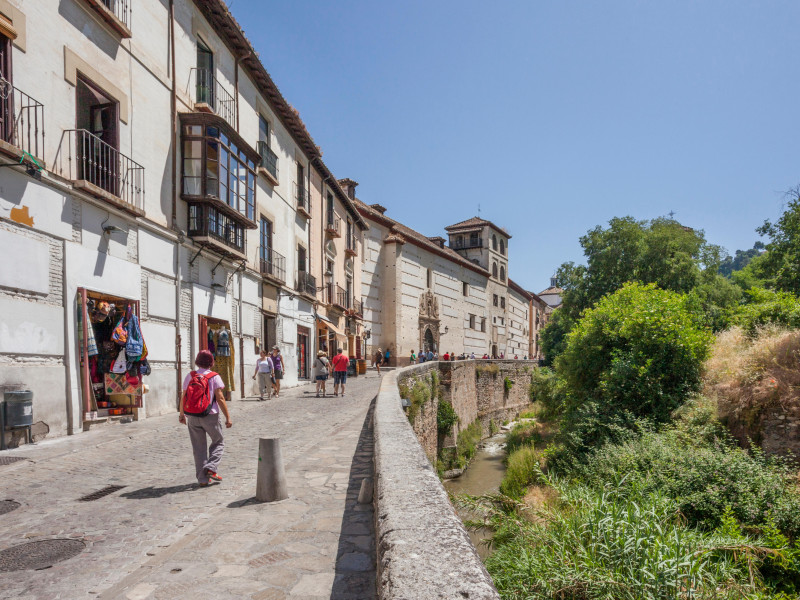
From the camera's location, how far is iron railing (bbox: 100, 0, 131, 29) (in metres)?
10.7

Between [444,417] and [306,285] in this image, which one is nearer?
[444,417]

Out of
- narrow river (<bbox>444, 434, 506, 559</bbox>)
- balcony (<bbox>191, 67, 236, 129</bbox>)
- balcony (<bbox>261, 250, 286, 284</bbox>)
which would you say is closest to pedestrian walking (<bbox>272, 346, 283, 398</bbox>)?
balcony (<bbox>261, 250, 286, 284</bbox>)

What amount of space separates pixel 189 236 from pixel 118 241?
2.84 m

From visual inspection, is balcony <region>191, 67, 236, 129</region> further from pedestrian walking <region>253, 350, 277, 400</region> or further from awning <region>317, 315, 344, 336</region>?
awning <region>317, 315, 344, 336</region>

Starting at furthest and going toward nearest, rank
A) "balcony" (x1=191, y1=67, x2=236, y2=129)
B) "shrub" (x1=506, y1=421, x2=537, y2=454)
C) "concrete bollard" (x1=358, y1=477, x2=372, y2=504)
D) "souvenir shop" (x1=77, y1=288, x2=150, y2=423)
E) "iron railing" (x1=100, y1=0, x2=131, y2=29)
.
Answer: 1. "shrub" (x1=506, y1=421, x2=537, y2=454)
2. "balcony" (x1=191, y1=67, x2=236, y2=129)
3. "iron railing" (x1=100, y1=0, x2=131, y2=29)
4. "souvenir shop" (x1=77, y1=288, x2=150, y2=423)
5. "concrete bollard" (x1=358, y1=477, x2=372, y2=504)

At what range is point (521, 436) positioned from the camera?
78.8ft

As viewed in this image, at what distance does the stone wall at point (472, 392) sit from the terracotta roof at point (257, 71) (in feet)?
33.1

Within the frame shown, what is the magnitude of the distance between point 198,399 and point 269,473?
1.20 meters

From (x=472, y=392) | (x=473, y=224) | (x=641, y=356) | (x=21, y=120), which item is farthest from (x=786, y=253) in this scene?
(x=473, y=224)

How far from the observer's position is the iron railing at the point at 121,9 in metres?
10.7

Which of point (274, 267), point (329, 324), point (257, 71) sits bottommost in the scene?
point (329, 324)

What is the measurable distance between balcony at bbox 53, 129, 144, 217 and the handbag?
2.74 metres

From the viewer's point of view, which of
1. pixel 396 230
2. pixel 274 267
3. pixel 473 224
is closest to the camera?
pixel 274 267

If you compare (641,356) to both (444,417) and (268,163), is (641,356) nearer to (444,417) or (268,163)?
(444,417)
